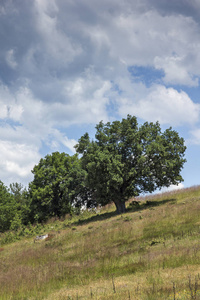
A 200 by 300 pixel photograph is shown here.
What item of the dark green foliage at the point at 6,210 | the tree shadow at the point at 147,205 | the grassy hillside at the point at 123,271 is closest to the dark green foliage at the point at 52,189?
the dark green foliage at the point at 6,210

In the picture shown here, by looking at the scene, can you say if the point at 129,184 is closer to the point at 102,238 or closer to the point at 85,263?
the point at 102,238

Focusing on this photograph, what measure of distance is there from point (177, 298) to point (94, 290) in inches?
137

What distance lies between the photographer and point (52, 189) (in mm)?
53125

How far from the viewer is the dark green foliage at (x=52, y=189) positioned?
2002 inches

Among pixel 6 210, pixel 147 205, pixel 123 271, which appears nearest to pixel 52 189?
pixel 6 210

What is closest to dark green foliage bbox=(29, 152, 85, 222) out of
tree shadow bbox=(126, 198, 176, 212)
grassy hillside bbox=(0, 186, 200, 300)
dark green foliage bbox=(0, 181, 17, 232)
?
dark green foliage bbox=(0, 181, 17, 232)

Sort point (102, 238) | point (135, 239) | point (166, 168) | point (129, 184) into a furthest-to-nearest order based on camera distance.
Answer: point (129, 184)
point (166, 168)
point (102, 238)
point (135, 239)

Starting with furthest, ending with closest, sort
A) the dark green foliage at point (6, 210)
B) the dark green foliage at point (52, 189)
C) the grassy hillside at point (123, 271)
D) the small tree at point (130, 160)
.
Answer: the dark green foliage at point (52, 189)
the dark green foliage at point (6, 210)
the small tree at point (130, 160)
the grassy hillside at point (123, 271)

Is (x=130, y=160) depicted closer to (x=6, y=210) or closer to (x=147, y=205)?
(x=147, y=205)

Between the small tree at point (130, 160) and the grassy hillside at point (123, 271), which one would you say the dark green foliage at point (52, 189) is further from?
the grassy hillside at point (123, 271)

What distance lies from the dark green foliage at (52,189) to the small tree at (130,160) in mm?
14532

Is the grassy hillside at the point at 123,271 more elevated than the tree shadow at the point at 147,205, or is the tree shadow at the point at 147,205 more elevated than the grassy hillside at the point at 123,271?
the tree shadow at the point at 147,205

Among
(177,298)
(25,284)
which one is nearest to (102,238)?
(25,284)

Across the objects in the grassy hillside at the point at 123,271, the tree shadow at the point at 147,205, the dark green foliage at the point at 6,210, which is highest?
the dark green foliage at the point at 6,210
